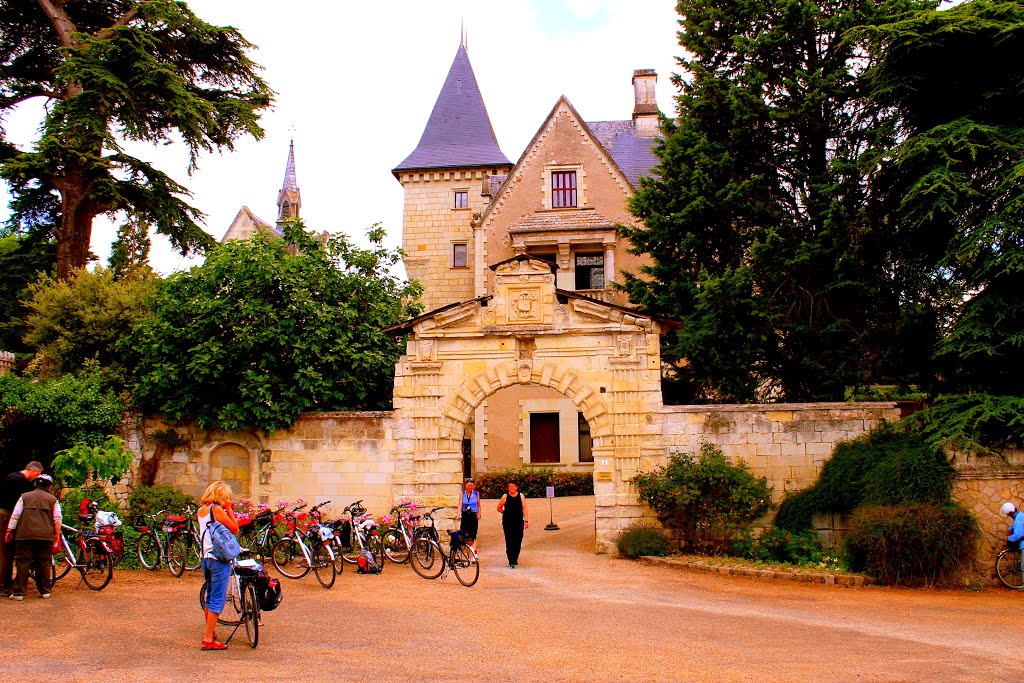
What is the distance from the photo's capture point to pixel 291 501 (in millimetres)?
17141

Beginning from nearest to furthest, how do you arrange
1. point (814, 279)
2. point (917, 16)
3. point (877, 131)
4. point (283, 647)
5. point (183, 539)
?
point (283, 647)
point (183, 539)
point (917, 16)
point (877, 131)
point (814, 279)

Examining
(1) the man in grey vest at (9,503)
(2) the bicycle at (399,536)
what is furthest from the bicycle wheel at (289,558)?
(1) the man in grey vest at (9,503)

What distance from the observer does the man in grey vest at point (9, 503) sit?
11.2m

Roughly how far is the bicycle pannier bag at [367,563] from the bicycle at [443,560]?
623 mm

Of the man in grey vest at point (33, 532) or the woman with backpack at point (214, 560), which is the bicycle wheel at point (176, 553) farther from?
the woman with backpack at point (214, 560)

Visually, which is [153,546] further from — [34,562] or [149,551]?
[34,562]

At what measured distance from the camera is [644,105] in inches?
1335

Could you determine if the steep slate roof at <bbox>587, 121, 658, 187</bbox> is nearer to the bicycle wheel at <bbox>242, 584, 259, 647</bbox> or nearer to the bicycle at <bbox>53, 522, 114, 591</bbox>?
the bicycle at <bbox>53, 522, 114, 591</bbox>

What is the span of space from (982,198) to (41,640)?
15.3 m

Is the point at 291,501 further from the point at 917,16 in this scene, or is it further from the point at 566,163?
the point at 566,163

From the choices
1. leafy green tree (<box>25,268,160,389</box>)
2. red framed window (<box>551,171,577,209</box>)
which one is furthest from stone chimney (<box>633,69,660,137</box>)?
leafy green tree (<box>25,268,160,389</box>)

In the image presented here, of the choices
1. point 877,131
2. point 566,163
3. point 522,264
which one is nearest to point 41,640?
point 522,264

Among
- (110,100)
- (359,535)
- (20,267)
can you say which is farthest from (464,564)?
(20,267)

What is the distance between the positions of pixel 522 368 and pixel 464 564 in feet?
15.8
